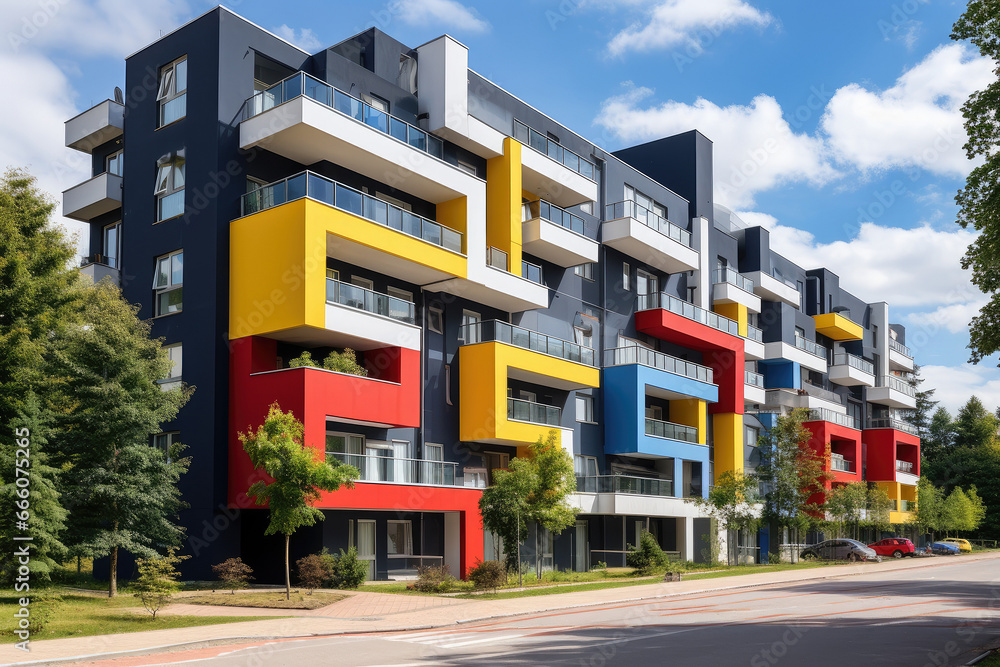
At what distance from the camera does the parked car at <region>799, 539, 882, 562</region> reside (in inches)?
2037

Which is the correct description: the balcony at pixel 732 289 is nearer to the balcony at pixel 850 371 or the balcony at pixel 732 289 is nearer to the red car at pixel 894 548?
the red car at pixel 894 548

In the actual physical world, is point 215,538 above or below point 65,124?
below

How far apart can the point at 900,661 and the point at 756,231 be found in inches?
1924

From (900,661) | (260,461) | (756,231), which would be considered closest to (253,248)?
(260,461)

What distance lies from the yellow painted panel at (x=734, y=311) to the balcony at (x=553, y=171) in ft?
52.7

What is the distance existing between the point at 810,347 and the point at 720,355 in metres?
16.6

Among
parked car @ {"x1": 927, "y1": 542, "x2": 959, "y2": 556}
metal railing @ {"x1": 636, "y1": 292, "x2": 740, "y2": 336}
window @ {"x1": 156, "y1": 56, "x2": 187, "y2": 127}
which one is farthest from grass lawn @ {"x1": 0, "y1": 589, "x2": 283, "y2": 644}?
parked car @ {"x1": 927, "y1": 542, "x2": 959, "y2": 556}

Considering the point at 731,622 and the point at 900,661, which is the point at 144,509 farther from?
the point at 900,661

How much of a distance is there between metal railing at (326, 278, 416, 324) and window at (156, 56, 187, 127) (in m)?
8.47

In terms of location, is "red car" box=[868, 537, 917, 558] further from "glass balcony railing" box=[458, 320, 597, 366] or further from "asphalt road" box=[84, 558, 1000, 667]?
"asphalt road" box=[84, 558, 1000, 667]

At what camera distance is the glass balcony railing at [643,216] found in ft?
144

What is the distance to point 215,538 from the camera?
1096 inches

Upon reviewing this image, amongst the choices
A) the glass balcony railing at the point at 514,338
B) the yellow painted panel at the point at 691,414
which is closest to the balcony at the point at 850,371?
the yellow painted panel at the point at 691,414

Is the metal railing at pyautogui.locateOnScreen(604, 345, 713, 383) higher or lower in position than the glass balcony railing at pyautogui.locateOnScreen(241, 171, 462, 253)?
lower
